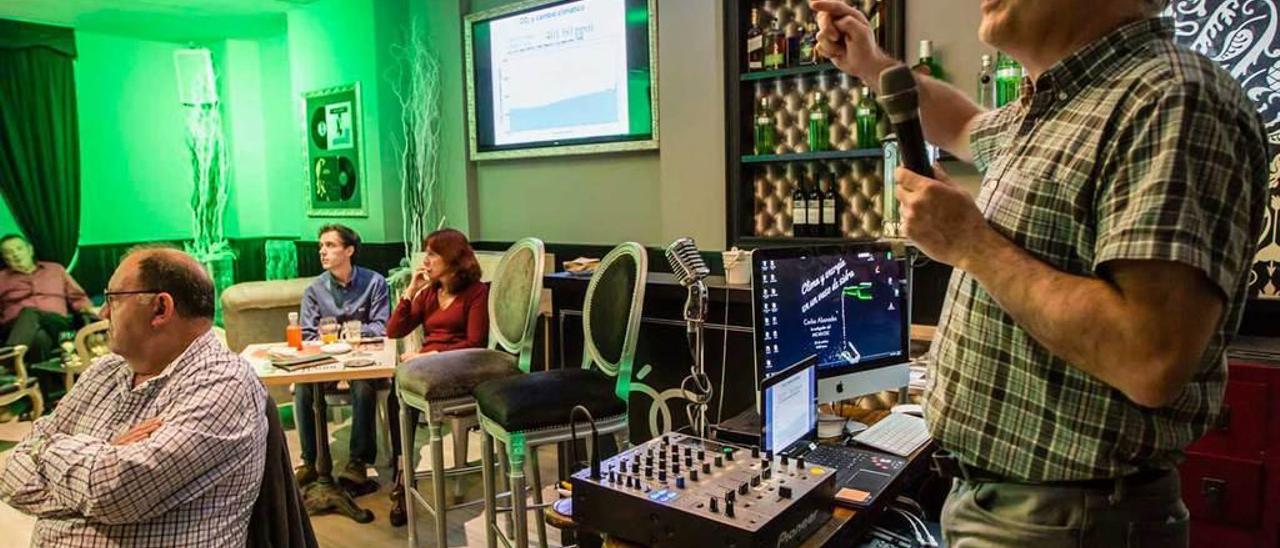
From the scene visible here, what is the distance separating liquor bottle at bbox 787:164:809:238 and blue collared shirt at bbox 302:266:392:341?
80.9 inches

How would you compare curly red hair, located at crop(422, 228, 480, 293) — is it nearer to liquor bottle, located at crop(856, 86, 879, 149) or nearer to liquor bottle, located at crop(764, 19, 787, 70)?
liquor bottle, located at crop(764, 19, 787, 70)

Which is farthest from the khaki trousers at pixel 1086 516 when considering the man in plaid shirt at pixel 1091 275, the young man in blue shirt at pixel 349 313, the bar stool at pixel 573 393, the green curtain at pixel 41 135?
the green curtain at pixel 41 135

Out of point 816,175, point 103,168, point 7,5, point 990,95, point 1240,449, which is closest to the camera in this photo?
point 1240,449

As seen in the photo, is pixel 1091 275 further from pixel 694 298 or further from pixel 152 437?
pixel 152 437

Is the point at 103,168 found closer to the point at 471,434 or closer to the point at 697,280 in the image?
the point at 471,434

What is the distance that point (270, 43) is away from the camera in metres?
7.13

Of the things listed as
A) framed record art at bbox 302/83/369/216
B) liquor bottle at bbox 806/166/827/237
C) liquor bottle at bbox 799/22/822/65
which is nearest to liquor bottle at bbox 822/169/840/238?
liquor bottle at bbox 806/166/827/237

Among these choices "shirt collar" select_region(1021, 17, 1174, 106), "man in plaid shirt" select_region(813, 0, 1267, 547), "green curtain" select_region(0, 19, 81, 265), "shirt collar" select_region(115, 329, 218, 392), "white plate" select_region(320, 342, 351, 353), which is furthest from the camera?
"green curtain" select_region(0, 19, 81, 265)

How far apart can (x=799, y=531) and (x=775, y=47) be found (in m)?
2.91

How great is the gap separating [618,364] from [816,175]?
5.56 feet

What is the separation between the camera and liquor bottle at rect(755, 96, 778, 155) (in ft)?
12.8

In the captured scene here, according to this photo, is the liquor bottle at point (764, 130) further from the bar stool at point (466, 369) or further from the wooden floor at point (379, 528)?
the wooden floor at point (379, 528)

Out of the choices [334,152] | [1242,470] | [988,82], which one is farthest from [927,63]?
[334,152]

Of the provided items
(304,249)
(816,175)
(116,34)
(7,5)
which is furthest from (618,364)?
(116,34)
